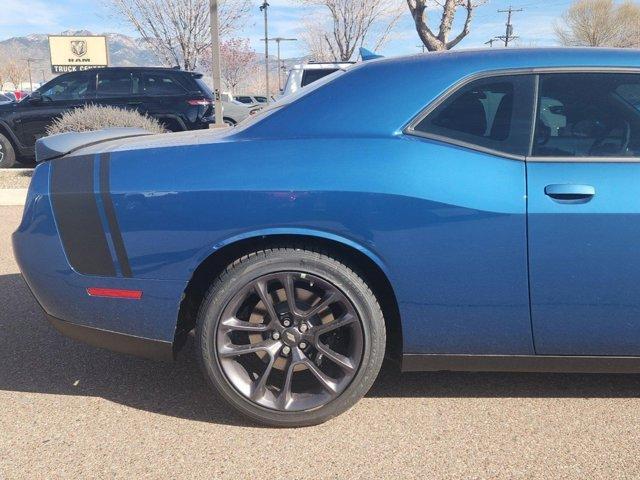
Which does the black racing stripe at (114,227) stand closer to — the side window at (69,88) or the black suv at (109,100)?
the black suv at (109,100)

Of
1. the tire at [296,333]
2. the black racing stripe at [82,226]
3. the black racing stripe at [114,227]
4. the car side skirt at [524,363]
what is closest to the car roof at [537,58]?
the tire at [296,333]

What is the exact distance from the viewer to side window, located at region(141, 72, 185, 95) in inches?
400

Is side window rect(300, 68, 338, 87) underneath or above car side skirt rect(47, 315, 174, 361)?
above

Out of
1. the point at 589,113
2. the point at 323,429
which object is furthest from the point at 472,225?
the point at 323,429

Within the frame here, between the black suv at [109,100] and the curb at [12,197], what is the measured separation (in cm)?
263

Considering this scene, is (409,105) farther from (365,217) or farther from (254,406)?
(254,406)

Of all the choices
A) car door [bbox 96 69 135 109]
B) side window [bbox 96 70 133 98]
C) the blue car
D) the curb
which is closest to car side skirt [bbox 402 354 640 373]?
the blue car

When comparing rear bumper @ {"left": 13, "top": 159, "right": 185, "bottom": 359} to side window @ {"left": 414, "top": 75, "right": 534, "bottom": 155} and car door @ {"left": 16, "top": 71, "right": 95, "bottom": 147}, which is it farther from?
car door @ {"left": 16, "top": 71, "right": 95, "bottom": 147}

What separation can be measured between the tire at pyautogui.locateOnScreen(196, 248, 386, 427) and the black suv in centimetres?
811

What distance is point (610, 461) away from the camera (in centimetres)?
230

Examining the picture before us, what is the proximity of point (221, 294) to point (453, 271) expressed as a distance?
1.00 meters

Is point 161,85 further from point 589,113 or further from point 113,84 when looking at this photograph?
point 589,113

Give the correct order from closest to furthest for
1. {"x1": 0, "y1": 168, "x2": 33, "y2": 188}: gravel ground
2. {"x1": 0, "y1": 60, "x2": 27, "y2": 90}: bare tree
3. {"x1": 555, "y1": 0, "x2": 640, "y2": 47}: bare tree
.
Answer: {"x1": 0, "y1": 168, "x2": 33, "y2": 188}: gravel ground
{"x1": 555, "y1": 0, "x2": 640, "y2": 47}: bare tree
{"x1": 0, "y1": 60, "x2": 27, "y2": 90}: bare tree

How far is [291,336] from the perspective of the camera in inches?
100
